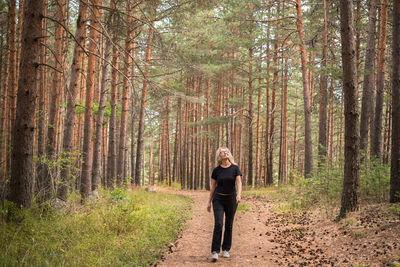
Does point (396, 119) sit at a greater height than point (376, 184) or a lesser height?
greater

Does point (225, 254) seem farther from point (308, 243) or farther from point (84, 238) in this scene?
point (84, 238)

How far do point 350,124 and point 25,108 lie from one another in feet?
22.7

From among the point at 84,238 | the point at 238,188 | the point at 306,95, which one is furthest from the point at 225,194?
the point at 306,95

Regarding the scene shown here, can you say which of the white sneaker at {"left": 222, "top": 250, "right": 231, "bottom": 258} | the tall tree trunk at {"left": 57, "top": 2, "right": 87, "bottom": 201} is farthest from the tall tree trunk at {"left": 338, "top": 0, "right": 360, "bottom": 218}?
the tall tree trunk at {"left": 57, "top": 2, "right": 87, "bottom": 201}

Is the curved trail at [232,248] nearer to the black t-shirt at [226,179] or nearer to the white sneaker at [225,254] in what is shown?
the white sneaker at [225,254]

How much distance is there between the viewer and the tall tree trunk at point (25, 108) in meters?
5.16

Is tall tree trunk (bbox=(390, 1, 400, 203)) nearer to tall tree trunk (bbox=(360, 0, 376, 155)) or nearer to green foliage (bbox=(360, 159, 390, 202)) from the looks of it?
green foliage (bbox=(360, 159, 390, 202))

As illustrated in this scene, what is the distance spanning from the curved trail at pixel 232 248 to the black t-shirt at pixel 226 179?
1.24m

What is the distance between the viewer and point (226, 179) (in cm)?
539

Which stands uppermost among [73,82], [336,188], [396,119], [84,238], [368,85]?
[368,85]

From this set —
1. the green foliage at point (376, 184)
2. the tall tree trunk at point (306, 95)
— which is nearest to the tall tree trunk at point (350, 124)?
the green foliage at point (376, 184)

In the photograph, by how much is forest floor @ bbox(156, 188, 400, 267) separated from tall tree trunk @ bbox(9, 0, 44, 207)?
115 inches

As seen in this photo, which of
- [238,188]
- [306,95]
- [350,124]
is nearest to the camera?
[238,188]

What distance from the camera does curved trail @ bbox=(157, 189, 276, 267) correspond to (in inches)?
198
